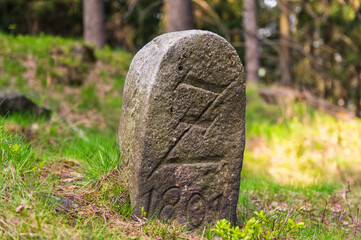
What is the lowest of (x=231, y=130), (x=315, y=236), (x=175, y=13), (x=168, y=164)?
(x=315, y=236)

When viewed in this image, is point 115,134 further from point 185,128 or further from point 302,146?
point 302,146

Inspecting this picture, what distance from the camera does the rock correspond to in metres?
4.56

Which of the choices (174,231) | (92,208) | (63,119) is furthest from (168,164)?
(63,119)

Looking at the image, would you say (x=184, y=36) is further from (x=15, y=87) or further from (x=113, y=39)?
(x=113, y=39)

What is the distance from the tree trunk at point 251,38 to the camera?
9.86m

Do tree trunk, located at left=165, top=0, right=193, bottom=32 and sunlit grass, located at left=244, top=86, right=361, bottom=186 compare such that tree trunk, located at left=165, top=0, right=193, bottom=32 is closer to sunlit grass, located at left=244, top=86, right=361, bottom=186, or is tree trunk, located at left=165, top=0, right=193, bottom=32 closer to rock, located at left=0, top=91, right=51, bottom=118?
sunlit grass, located at left=244, top=86, right=361, bottom=186

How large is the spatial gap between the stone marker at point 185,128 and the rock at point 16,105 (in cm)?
249

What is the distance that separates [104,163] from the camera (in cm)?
307

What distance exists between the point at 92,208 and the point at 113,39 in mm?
12204

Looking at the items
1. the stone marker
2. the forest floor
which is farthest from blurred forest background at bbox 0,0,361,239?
the stone marker

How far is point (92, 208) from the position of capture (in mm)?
2637

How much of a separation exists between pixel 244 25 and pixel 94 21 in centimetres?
509

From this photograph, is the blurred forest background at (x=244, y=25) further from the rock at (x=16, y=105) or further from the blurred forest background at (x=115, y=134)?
the rock at (x=16, y=105)

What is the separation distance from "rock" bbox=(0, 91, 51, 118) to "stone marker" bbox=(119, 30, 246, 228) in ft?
8.18
